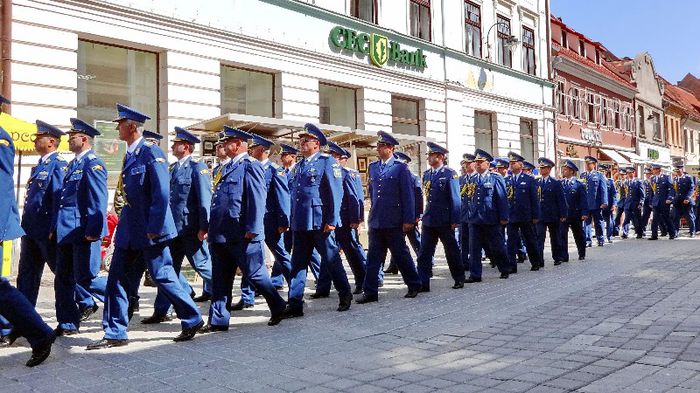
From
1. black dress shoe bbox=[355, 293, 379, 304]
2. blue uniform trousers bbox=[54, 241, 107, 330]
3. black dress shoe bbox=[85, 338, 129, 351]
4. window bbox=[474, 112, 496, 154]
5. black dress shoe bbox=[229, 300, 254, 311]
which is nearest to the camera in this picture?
black dress shoe bbox=[85, 338, 129, 351]

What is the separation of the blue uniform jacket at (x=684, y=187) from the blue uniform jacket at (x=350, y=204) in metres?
12.9

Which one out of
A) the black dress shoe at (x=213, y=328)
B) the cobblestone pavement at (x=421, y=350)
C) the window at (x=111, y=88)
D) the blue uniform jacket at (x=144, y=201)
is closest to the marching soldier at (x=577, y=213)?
the cobblestone pavement at (x=421, y=350)

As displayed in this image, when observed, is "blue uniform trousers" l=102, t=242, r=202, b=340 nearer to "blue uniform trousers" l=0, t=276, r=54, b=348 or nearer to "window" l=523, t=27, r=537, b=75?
"blue uniform trousers" l=0, t=276, r=54, b=348

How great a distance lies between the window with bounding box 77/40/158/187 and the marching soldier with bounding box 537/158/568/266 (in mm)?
7950

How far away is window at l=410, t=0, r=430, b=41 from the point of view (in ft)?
68.3

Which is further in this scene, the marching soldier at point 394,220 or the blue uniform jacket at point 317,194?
the marching soldier at point 394,220

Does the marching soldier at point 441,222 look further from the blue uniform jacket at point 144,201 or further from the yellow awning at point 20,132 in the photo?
the yellow awning at point 20,132

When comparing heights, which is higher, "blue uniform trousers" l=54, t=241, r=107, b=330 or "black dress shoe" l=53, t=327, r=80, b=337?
"blue uniform trousers" l=54, t=241, r=107, b=330

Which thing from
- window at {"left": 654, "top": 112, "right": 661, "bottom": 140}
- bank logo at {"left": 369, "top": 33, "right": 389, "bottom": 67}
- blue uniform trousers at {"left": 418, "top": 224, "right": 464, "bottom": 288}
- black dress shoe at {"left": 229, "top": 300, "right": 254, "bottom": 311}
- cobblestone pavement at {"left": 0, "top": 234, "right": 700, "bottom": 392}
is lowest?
cobblestone pavement at {"left": 0, "top": 234, "right": 700, "bottom": 392}

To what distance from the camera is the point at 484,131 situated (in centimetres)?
2420

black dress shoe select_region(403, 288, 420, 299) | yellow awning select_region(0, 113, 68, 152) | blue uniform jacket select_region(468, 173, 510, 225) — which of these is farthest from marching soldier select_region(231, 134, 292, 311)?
yellow awning select_region(0, 113, 68, 152)

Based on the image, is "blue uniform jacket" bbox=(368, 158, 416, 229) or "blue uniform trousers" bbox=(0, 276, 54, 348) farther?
"blue uniform jacket" bbox=(368, 158, 416, 229)

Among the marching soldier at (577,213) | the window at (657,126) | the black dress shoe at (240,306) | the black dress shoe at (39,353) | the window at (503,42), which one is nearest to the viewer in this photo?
the black dress shoe at (39,353)

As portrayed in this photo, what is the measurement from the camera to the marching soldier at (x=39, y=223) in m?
6.32
